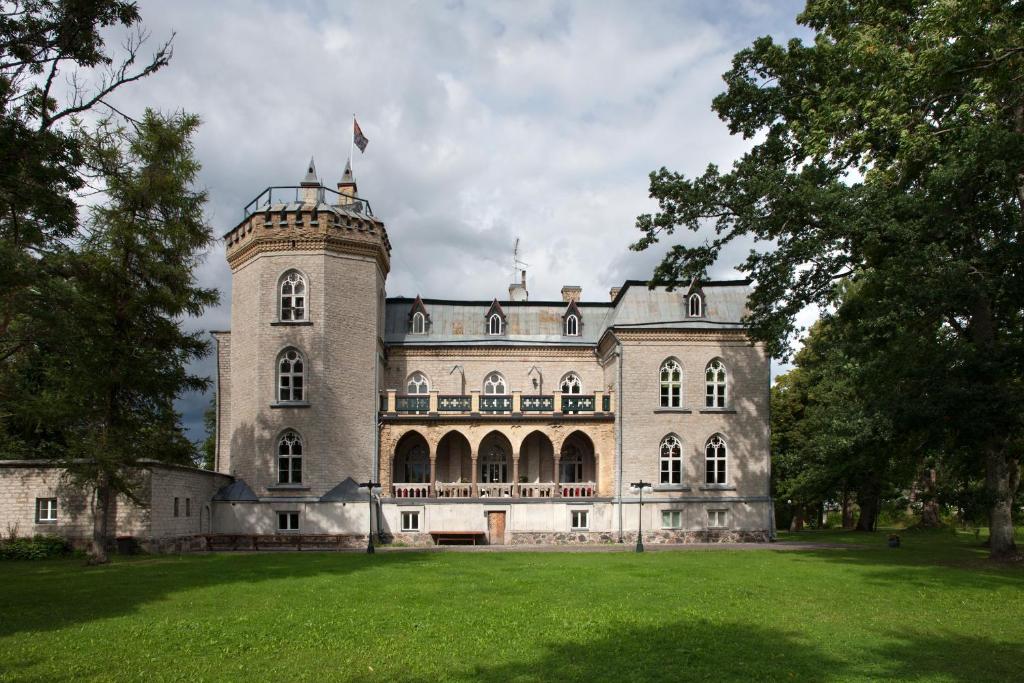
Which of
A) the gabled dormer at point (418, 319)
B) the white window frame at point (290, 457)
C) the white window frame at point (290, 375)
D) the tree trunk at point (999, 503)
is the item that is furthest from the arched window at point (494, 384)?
the tree trunk at point (999, 503)

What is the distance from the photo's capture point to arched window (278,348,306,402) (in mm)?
35344

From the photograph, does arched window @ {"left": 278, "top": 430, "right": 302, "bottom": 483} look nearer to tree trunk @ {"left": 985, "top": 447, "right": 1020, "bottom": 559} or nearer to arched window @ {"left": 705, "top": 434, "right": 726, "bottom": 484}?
arched window @ {"left": 705, "top": 434, "right": 726, "bottom": 484}

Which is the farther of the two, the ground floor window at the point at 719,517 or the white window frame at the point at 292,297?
the ground floor window at the point at 719,517

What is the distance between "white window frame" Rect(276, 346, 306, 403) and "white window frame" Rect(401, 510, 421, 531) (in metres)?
6.56

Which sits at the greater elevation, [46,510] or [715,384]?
[715,384]

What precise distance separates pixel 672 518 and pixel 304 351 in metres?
17.2

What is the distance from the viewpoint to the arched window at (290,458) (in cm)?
3488

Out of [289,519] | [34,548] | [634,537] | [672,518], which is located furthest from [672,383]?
[34,548]

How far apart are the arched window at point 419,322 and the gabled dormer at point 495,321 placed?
2.95 meters

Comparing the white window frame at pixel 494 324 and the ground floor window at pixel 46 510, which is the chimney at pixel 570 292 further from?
the ground floor window at pixel 46 510

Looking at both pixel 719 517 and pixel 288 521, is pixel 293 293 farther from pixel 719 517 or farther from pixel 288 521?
pixel 719 517

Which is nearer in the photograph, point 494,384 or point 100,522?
point 100,522

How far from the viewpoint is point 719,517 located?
121ft

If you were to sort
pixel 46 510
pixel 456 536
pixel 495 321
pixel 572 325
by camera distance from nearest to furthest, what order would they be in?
1. pixel 46 510
2. pixel 456 536
3. pixel 495 321
4. pixel 572 325
